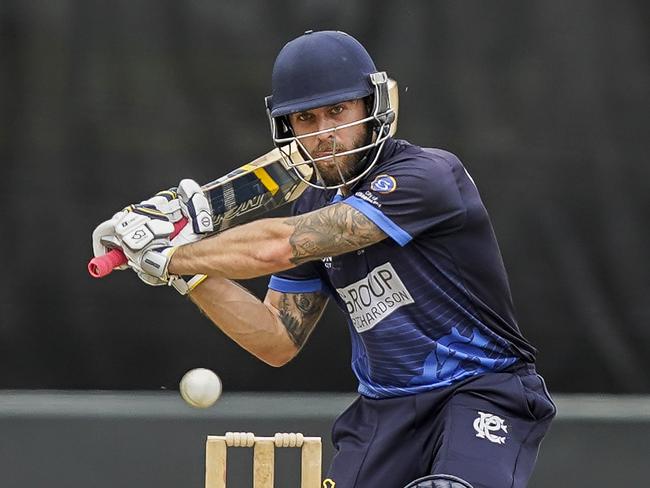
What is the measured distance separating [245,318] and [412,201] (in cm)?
61

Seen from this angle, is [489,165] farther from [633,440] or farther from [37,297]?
[37,297]

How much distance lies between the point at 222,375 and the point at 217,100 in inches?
34.4

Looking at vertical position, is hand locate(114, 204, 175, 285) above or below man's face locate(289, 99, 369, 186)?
below

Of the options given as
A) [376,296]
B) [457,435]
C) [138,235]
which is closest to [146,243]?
[138,235]

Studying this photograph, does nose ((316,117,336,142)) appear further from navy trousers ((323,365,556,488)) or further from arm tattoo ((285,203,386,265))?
navy trousers ((323,365,556,488))

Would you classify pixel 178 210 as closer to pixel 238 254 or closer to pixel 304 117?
pixel 238 254

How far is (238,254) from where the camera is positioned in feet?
9.53

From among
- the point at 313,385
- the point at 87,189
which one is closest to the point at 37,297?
the point at 87,189

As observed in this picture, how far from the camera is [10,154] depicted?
13.8ft

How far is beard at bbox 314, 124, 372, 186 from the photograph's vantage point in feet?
9.84

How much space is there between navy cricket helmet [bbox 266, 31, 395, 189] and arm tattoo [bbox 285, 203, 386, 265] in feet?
0.51

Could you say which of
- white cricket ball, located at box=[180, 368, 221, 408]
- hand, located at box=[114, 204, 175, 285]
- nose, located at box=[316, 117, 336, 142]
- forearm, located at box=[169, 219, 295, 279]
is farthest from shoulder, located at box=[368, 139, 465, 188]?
white cricket ball, located at box=[180, 368, 221, 408]

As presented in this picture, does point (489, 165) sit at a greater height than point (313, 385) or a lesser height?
greater

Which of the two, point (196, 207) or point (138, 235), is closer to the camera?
point (138, 235)
